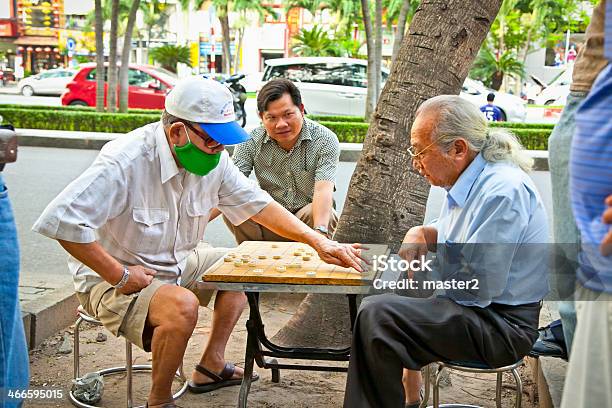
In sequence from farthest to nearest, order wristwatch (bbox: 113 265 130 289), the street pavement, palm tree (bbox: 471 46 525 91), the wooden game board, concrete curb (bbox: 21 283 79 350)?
palm tree (bbox: 471 46 525 91), the street pavement, concrete curb (bbox: 21 283 79 350), wristwatch (bbox: 113 265 130 289), the wooden game board

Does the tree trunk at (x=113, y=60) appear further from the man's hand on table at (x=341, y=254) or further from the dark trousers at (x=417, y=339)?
the dark trousers at (x=417, y=339)

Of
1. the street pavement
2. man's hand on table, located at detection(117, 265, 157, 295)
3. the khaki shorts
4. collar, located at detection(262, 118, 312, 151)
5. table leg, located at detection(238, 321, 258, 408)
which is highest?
collar, located at detection(262, 118, 312, 151)

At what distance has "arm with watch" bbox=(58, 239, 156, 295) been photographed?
3094 mm

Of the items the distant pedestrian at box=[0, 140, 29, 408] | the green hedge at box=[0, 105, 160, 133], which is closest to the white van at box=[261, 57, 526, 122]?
the green hedge at box=[0, 105, 160, 133]

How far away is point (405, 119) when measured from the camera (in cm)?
397

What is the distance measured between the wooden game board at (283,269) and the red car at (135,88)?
1760 centimetres

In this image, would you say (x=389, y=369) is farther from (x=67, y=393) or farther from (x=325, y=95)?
(x=325, y=95)

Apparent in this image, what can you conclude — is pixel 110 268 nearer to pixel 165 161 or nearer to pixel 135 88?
pixel 165 161

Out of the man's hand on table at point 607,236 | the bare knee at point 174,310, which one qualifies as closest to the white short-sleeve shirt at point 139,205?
the bare knee at point 174,310

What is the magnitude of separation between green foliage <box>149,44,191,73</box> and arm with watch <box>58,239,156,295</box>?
111ft

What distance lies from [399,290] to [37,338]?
2.05 metres

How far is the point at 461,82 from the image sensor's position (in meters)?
4.04

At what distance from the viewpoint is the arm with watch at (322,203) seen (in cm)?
450

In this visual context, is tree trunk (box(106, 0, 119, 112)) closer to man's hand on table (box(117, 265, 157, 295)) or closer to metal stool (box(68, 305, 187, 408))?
metal stool (box(68, 305, 187, 408))
